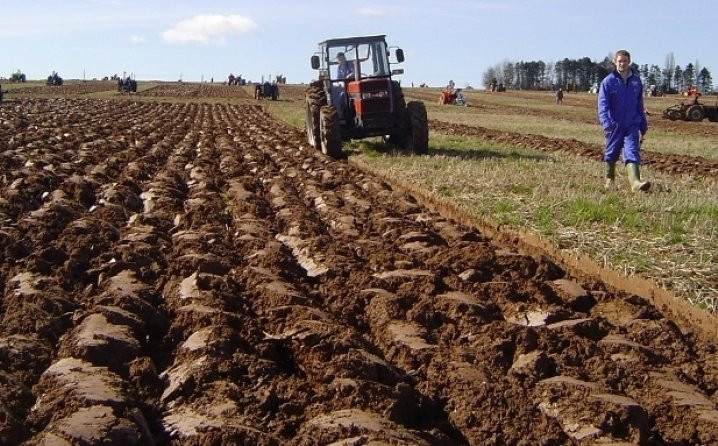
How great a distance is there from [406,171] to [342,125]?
3069 millimetres

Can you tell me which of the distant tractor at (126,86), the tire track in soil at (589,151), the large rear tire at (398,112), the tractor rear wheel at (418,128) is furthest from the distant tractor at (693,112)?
the distant tractor at (126,86)

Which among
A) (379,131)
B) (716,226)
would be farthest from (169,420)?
(379,131)

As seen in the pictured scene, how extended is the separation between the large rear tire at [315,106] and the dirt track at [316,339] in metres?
6.51

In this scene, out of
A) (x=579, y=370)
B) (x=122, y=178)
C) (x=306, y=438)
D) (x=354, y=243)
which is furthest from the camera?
(x=122, y=178)

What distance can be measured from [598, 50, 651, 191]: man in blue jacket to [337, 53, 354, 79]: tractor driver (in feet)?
17.6

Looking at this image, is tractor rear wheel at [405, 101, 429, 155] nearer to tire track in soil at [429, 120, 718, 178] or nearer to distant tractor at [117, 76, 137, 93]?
tire track in soil at [429, 120, 718, 178]

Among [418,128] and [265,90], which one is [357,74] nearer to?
[418,128]

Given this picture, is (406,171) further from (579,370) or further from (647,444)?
(647,444)

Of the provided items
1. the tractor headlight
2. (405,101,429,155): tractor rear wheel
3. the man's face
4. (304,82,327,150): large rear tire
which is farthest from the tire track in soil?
(304,82,327,150): large rear tire

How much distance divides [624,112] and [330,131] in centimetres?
501

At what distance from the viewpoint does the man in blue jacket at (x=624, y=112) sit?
8.65 meters

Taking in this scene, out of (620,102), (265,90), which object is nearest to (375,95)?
(620,102)

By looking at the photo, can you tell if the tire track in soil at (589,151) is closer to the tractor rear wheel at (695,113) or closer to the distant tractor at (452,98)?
the tractor rear wheel at (695,113)

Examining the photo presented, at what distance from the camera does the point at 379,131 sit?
43.2 ft
